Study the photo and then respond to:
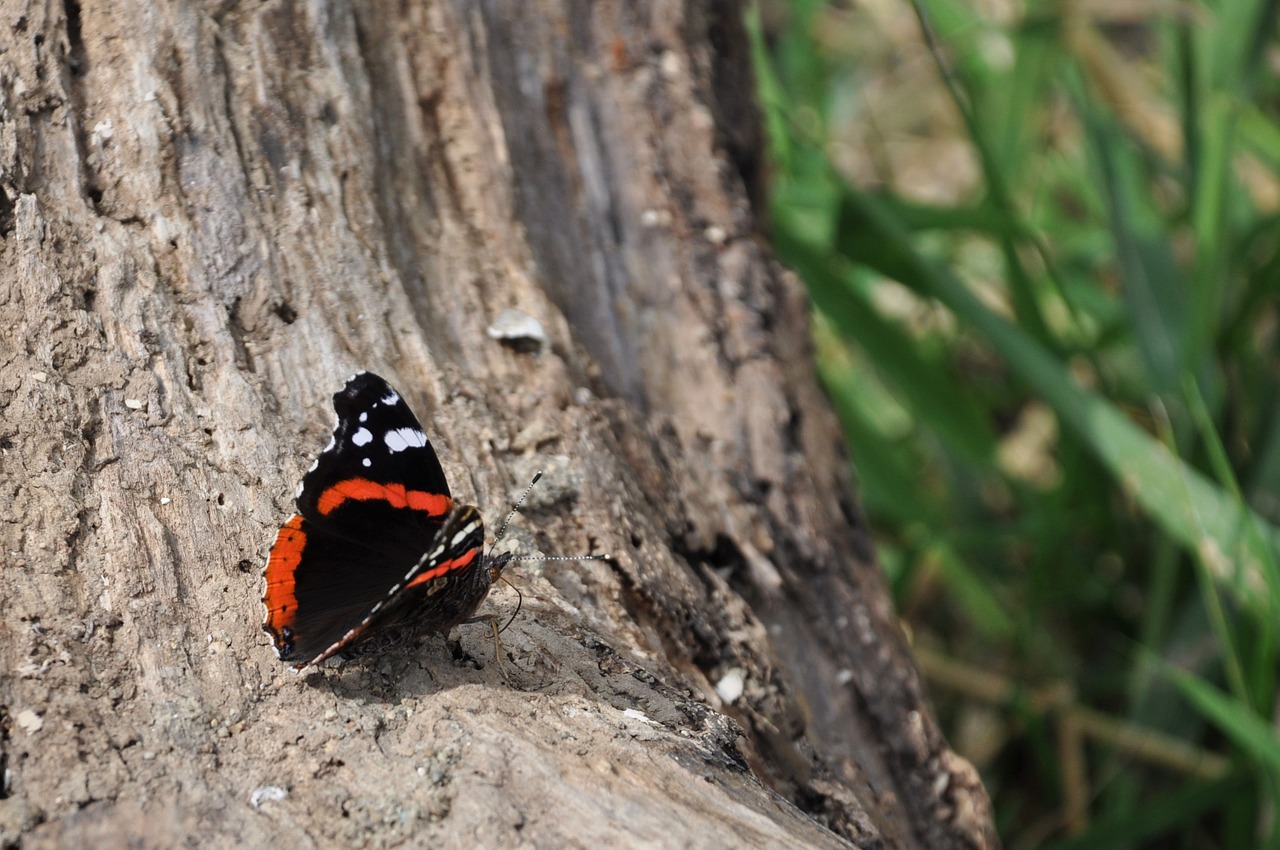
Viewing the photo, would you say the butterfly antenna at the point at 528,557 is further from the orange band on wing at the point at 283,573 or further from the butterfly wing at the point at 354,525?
the orange band on wing at the point at 283,573

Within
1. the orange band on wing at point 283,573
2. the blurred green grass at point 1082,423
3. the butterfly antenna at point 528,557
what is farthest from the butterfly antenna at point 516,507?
the blurred green grass at point 1082,423

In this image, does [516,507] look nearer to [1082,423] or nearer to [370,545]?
[370,545]

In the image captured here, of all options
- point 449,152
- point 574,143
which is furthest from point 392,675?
point 574,143

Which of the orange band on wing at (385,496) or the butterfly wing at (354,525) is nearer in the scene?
the butterfly wing at (354,525)

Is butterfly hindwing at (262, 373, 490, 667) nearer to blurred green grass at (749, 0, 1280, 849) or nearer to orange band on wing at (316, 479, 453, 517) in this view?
orange band on wing at (316, 479, 453, 517)

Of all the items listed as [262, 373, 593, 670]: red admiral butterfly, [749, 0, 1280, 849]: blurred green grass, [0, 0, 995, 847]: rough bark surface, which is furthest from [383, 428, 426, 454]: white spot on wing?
[749, 0, 1280, 849]: blurred green grass

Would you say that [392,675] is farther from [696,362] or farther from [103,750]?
[696,362]

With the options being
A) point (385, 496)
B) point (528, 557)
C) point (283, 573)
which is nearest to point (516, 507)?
point (528, 557)
